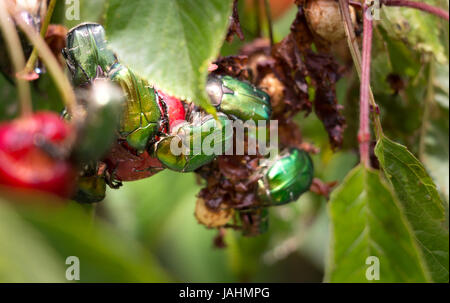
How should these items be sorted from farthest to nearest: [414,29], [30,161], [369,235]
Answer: [414,29] < [369,235] < [30,161]

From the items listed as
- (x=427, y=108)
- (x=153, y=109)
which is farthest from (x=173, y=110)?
(x=427, y=108)

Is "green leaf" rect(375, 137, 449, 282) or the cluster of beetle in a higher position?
the cluster of beetle

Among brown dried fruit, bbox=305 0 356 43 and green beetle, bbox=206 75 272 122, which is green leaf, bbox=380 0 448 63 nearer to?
brown dried fruit, bbox=305 0 356 43

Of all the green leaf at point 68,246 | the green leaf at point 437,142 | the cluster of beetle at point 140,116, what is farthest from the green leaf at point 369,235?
the green leaf at point 437,142

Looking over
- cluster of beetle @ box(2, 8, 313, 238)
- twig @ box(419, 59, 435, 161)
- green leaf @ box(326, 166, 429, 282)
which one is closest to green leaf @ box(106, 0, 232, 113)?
cluster of beetle @ box(2, 8, 313, 238)

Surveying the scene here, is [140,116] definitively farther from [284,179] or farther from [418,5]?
[418,5]

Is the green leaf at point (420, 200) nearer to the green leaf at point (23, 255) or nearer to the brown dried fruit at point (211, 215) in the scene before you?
the brown dried fruit at point (211, 215)
